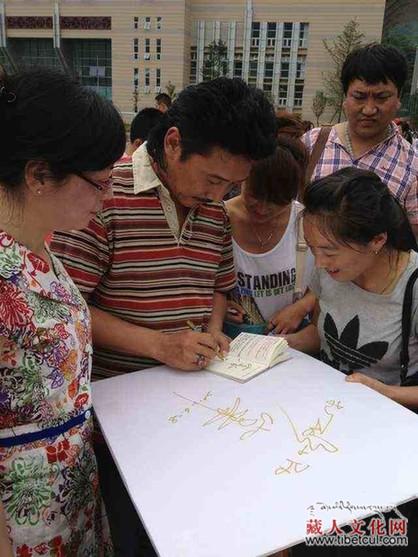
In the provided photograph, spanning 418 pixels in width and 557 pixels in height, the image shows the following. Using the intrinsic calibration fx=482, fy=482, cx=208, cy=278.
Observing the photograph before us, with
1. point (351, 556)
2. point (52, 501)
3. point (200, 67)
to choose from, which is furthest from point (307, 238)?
point (200, 67)

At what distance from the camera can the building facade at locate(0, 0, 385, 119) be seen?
2831 cm

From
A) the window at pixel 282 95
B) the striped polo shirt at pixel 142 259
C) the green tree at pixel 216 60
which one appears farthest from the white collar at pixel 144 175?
the window at pixel 282 95

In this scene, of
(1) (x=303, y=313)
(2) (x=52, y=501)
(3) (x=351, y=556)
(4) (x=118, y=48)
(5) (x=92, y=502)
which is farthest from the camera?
(4) (x=118, y=48)

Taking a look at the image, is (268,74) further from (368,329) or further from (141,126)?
(368,329)

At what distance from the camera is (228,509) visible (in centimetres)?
80

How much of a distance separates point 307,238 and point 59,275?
2.36 feet

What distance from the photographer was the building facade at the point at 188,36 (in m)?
28.3

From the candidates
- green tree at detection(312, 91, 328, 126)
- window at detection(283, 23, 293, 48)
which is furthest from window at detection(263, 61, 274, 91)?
green tree at detection(312, 91, 328, 126)

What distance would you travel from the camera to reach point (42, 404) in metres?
0.87

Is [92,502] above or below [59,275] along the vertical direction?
below

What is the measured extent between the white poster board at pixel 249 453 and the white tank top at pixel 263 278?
1.44ft

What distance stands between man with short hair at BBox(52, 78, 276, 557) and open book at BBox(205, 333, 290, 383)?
0.13ft

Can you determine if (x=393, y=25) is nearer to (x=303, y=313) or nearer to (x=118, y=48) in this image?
(x=118, y=48)

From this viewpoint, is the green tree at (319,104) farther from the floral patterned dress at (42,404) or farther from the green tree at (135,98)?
the floral patterned dress at (42,404)
